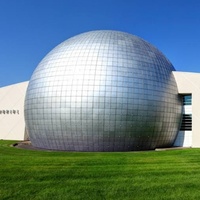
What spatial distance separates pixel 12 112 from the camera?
137 ft

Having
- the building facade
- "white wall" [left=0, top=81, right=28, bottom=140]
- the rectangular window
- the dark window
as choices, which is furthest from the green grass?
"white wall" [left=0, top=81, right=28, bottom=140]

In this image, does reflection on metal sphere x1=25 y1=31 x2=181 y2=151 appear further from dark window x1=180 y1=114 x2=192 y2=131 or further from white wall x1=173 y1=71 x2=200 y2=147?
dark window x1=180 y1=114 x2=192 y2=131

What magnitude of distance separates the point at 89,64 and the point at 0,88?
1013 inches

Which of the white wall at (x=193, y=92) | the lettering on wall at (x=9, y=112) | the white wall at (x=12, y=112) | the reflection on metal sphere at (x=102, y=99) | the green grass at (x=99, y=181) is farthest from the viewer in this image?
the lettering on wall at (x=9, y=112)

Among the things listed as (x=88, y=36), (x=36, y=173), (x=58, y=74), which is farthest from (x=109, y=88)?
(x=36, y=173)

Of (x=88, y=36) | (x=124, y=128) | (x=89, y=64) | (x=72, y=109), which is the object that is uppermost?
(x=88, y=36)

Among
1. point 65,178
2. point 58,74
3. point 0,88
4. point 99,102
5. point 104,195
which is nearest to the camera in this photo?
point 104,195

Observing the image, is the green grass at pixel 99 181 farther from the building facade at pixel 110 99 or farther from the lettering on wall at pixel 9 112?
the lettering on wall at pixel 9 112

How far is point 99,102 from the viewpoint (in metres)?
23.9

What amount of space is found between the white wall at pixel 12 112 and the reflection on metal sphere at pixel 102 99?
43.8ft

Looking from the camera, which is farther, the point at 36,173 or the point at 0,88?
the point at 0,88

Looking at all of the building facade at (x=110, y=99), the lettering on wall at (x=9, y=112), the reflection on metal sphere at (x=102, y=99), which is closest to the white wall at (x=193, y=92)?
the building facade at (x=110, y=99)

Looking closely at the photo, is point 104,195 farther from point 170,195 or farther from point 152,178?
point 152,178

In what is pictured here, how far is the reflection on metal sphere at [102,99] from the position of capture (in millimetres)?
24125
